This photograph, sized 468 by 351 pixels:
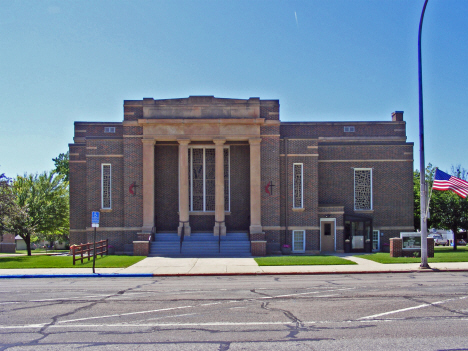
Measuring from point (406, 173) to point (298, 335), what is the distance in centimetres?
2727

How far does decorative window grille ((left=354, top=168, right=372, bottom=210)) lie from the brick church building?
71 mm

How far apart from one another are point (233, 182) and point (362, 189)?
9.26 meters

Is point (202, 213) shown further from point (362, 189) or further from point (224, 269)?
point (362, 189)

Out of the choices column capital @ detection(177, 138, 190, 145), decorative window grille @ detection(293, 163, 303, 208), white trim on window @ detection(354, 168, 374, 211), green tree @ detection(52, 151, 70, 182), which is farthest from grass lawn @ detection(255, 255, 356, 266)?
green tree @ detection(52, 151, 70, 182)

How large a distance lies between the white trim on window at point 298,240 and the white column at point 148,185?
9.18 metres

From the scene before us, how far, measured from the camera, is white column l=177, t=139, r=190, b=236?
96.8 ft

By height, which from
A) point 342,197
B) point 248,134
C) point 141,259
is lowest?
point 141,259

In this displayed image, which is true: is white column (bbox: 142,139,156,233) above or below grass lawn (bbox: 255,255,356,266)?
above

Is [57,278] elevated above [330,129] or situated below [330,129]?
below

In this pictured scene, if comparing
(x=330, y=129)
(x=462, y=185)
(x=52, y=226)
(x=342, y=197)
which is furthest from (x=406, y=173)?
(x=52, y=226)

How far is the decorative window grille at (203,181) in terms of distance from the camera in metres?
31.9

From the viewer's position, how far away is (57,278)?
18.9 meters

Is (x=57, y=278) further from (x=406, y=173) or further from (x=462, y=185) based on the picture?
(x=406, y=173)

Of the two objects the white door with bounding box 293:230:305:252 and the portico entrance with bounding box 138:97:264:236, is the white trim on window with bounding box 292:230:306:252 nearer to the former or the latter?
the white door with bounding box 293:230:305:252
